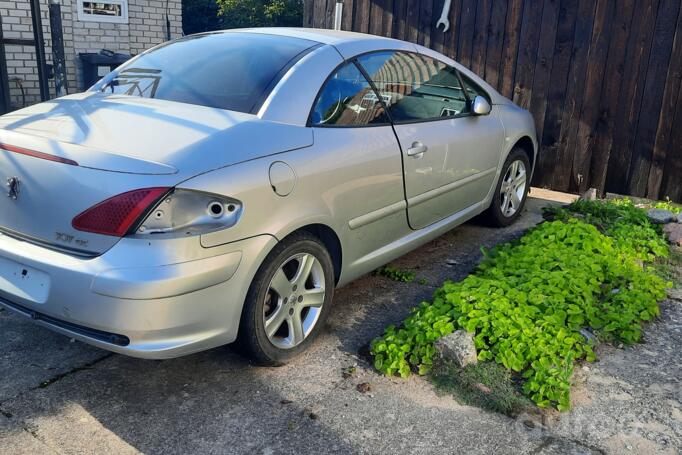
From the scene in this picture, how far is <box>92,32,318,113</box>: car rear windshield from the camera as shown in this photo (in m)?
3.41

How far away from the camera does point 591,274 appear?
165 inches

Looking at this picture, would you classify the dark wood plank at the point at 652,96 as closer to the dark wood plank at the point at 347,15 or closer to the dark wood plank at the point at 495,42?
the dark wood plank at the point at 495,42

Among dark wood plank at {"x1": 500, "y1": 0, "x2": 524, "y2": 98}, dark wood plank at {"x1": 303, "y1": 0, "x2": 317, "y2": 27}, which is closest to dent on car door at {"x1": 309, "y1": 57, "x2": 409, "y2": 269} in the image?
dark wood plank at {"x1": 500, "y1": 0, "x2": 524, "y2": 98}

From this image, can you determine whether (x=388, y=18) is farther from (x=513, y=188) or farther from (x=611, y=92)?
(x=513, y=188)

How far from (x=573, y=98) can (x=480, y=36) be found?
1.19 metres

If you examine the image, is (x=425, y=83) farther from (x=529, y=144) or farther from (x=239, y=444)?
(x=239, y=444)

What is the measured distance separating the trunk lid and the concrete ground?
2.43ft

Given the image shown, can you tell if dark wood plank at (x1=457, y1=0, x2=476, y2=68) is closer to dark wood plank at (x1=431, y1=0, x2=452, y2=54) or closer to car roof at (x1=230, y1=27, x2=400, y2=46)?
dark wood plank at (x1=431, y1=0, x2=452, y2=54)

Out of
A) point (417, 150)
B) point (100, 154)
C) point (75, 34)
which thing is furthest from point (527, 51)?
point (75, 34)

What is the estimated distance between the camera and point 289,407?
2990mm

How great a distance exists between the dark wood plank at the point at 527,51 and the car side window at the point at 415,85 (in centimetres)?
230

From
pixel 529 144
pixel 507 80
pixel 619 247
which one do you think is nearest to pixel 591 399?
pixel 619 247

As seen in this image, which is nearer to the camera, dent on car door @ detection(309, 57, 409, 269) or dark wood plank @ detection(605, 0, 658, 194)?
dent on car door @ detection(309, 57, 409, 269)

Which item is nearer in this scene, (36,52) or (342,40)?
(342,40)
